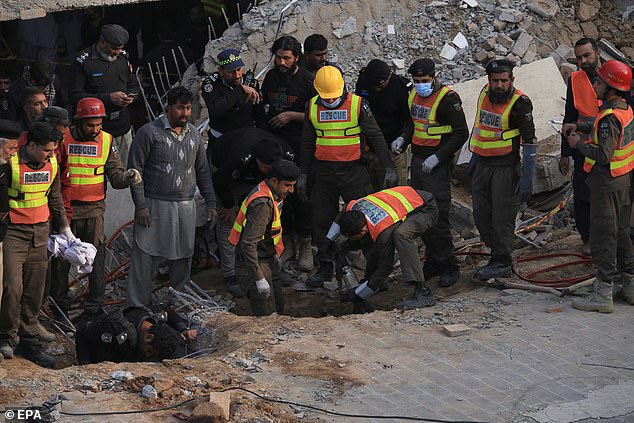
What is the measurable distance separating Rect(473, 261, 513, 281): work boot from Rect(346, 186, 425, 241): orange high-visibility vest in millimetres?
968

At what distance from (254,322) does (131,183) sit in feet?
5.21

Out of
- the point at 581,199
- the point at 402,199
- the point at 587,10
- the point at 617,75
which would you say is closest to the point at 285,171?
the point at 402,199

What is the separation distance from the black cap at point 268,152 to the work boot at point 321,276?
1687mm

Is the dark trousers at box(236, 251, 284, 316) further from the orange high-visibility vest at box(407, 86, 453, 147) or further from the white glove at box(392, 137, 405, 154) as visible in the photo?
the orange high-visibility vest at box(407, 86, 453, 147)

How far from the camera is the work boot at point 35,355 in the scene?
8.54 m

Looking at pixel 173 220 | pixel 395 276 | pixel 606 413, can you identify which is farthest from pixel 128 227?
pixel 606 413

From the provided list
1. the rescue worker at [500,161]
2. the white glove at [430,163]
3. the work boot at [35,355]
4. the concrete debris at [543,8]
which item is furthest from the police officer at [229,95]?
the concrete debris at [543,8]

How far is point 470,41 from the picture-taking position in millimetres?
12602

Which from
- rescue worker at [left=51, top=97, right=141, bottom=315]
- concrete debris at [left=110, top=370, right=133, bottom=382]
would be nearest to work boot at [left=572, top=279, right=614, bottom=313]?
concrete debris at [left=110, top=370, right=133, bottom=382]

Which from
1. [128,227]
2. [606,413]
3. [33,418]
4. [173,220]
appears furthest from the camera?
[128,227]

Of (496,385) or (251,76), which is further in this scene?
(251,76)

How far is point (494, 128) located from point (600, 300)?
177cm

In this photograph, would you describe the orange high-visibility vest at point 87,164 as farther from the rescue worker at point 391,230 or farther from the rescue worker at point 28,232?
the rescue worker at point 391,230

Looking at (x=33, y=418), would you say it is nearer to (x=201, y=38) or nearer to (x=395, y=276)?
(x=395, y=276)
